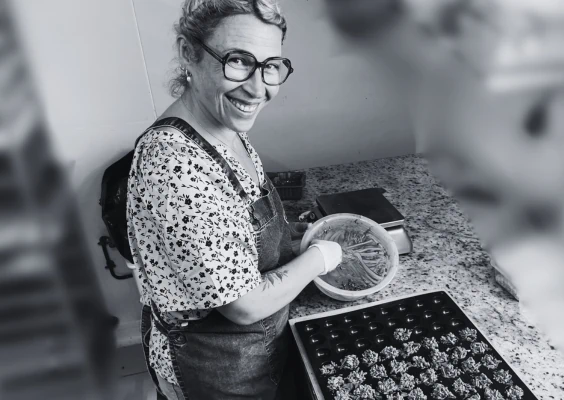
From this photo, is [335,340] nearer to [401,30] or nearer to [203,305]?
[203,305]

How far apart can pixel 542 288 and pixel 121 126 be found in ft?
4.74

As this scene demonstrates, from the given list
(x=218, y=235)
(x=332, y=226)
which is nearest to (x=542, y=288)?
(x=218, y=235)

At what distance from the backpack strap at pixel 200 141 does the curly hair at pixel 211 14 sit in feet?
0.50

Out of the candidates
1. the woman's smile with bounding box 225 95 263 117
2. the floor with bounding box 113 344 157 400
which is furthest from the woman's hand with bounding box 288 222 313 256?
the floor with bounding box 113 344 157 400

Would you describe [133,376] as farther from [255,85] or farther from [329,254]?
[255,85]

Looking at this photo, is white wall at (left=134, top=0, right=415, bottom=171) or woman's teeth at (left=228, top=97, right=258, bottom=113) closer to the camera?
woman's teeth at (left=228, top=97, right=258, bottom=113)

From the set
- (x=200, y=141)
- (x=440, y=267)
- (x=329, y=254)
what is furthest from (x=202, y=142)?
(x=440, y=267)

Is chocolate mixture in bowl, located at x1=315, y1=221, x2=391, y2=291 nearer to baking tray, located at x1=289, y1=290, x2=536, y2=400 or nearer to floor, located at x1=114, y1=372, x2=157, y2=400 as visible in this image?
baking tray, located at x1=289, y1=290, x2=536, y2=400

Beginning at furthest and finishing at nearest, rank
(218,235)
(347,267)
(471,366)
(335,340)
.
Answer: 1. (347,267)
2. (335,340)
3. (471,366)
4. (218,235)

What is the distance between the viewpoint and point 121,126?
1536 mm

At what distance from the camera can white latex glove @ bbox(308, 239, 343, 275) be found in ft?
3.70

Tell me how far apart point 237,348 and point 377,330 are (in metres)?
0.37

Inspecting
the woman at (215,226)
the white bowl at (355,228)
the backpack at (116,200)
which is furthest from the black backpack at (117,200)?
the white bowl at (355,228)

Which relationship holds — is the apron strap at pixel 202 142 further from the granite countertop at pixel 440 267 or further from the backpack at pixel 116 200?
the backpack at pixel 116 200
